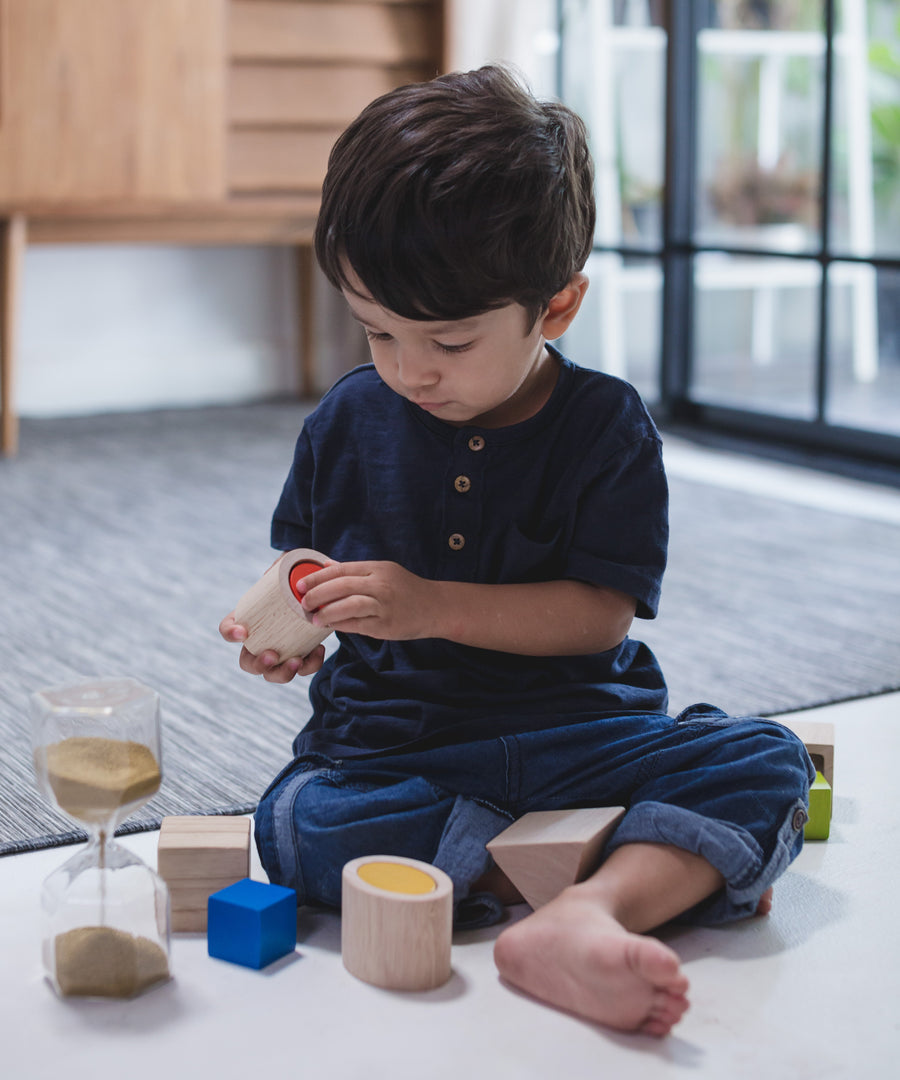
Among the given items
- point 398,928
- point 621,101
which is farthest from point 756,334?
point 398,928

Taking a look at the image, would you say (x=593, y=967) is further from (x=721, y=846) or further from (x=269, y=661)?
(x=269, y=661)

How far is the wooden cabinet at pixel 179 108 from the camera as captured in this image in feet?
7.61

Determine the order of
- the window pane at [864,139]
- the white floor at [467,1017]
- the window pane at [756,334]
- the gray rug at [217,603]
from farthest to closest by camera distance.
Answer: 1. the window pane at [756,334]
2. the window pane at [864,139]
3. the gray rug at [217,603]
4. the white floor at [467,1017]

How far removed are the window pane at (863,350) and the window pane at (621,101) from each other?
509 millimetres

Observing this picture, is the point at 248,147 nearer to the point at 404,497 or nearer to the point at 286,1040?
the point at 404,497

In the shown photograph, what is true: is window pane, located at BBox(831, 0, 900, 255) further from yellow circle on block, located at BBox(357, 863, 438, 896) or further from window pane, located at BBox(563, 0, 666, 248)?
yellow circle on block, located at BBox(357, 863, 438, 896)

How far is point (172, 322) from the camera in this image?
121 inches

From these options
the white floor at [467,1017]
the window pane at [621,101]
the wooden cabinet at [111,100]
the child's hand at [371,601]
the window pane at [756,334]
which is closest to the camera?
the white floor at [467,1017]

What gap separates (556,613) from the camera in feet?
2.93

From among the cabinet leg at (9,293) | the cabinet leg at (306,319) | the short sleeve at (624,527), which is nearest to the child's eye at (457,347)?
the short sleeve at (624,527)

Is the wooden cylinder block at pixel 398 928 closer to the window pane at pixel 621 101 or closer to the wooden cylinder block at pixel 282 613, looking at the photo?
the wooden cylinder block at pixel 282 613

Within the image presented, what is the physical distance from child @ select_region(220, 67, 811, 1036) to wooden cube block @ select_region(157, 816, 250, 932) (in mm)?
28

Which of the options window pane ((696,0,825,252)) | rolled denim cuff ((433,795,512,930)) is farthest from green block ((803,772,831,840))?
window pane ((696,0,825,252))

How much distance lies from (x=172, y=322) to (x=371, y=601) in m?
2.38
